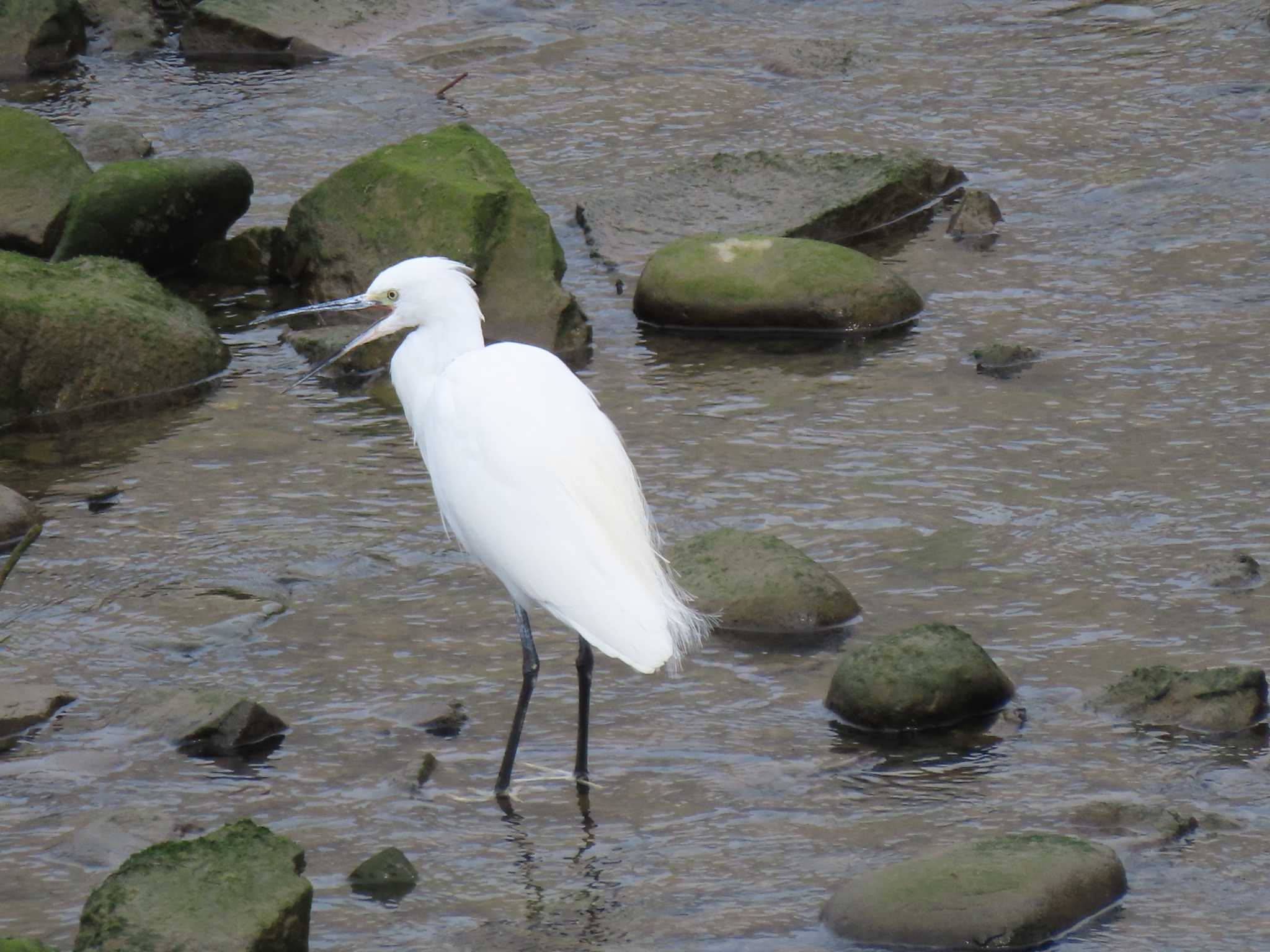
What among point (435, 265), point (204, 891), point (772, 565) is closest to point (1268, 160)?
point (772, 565)

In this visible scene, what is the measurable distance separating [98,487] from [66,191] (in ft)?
7.19

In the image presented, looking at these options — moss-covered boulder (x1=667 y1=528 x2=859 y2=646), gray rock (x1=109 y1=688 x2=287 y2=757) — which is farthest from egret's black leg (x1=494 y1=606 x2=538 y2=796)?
moss-covered boulder (x1=667 y1=528 x2=859 y2=646)

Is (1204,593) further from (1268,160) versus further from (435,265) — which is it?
(1268,160)

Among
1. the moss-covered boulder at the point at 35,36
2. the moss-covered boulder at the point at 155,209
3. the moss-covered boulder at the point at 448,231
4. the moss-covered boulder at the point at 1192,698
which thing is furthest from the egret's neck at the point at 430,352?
the moss-covered boulder at the point at 35,36

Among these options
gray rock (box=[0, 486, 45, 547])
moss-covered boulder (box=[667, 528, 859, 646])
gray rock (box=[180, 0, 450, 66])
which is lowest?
gray rock (box=[0, 486, 45, 547])

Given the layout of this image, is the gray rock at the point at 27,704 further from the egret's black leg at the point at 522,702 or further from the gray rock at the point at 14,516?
the egret's black leg at the point at 522,702

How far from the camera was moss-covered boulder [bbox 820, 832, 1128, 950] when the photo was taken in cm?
A: 349

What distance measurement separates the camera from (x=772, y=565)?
5039 mm

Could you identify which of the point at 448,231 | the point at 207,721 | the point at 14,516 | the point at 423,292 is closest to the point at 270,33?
the point at 448,231

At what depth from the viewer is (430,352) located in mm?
4688

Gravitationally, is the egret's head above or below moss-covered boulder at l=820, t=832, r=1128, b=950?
above

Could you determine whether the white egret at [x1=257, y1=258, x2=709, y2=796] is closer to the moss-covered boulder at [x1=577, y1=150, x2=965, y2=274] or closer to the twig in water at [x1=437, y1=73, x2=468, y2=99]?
the moss-covered boulder at [x1=577, y1=150, x2=965, y2=274]

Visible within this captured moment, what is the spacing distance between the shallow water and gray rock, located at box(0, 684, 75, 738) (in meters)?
0.06

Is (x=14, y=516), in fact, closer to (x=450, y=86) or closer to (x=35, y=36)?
(x=450, y=86)
